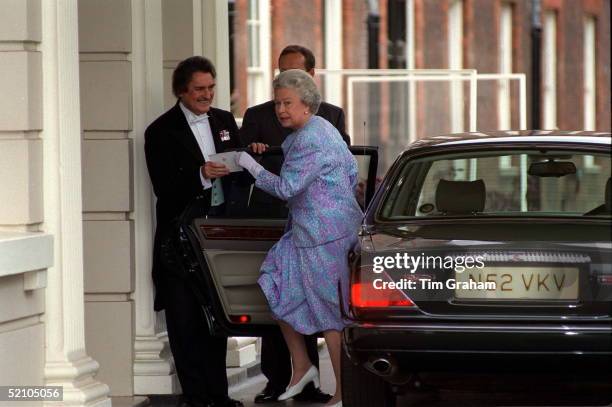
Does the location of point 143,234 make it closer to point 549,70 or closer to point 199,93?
point 199,93

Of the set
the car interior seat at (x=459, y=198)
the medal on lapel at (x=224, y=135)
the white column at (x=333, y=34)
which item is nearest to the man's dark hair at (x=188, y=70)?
the medal on lapel at (x=224, y=135)

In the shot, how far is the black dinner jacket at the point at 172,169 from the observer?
952cm

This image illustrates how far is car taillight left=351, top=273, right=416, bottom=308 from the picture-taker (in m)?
8.00

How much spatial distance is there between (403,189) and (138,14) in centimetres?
212

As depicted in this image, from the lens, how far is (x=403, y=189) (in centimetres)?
903

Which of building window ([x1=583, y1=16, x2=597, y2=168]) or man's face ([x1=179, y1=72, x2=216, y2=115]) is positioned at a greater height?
building window ([x1=583, y1=16, x2=597, y2=168])

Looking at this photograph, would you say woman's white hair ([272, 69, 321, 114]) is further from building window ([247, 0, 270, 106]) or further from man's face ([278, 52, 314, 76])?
building window ([247, 0, 270, 106])

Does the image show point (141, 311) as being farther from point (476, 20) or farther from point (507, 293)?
point (476, 20)

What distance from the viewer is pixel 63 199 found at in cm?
870

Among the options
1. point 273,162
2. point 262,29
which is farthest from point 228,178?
point 262,29

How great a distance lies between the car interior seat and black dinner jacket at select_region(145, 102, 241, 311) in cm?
131

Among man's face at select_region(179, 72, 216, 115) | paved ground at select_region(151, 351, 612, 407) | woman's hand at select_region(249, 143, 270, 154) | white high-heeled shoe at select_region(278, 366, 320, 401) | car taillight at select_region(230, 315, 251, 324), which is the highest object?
man's face at select_region(179, 72, 216, 115)

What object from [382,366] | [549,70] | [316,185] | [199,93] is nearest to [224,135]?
[199,93]

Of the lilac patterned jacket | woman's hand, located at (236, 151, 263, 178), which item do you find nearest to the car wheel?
the lilac patterned jacket
